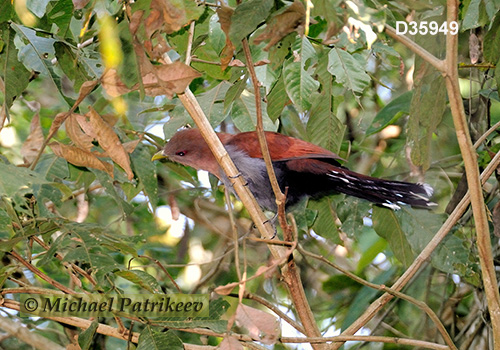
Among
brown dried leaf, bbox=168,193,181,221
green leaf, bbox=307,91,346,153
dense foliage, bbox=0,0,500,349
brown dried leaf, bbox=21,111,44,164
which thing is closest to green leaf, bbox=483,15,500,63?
dense foliage, bbox=0,0,500,349

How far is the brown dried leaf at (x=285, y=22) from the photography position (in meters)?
1.47

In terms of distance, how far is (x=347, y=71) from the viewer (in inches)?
78.7

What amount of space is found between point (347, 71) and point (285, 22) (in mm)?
564

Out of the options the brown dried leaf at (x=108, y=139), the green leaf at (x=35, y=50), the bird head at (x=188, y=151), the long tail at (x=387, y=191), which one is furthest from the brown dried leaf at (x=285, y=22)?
the bird head at (x=188, y=151)

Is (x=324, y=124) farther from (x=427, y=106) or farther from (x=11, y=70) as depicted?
(x=11, y=70)

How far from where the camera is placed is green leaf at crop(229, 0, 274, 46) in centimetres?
146

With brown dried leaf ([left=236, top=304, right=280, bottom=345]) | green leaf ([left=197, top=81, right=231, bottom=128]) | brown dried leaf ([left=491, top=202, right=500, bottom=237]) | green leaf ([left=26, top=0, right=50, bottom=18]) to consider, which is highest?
green leaf ([left=26, top=0, right=50, bottom=18])

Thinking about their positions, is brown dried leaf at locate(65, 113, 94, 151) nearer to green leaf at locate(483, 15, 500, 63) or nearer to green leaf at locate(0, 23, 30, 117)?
green leaf at locate(0, 23, 30, 117)

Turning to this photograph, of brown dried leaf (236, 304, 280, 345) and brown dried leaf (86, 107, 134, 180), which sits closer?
brown dried leaf (236, 304, 280, 345)

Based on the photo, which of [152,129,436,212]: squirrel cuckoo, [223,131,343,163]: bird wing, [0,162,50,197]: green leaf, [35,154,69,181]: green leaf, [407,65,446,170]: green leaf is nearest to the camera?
[0,162,50,197]: green leaf

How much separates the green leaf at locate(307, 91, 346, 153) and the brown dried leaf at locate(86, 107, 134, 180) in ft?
3.04

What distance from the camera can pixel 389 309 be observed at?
3.51 m

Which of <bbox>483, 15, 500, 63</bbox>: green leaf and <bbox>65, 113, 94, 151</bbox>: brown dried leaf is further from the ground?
<bbox>483, 15, 500, 63</bbox>: green leaf

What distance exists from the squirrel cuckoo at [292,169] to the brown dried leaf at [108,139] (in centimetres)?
111
